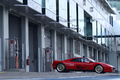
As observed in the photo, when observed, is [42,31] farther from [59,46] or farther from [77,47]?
[77,47]

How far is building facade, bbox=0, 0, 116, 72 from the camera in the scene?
780 inches

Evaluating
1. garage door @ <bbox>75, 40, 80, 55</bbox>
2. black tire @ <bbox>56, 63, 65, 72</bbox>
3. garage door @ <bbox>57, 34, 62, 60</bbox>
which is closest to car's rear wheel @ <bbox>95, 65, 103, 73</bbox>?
black tire @ <bbox>56, 63, 65, 72</bbox>

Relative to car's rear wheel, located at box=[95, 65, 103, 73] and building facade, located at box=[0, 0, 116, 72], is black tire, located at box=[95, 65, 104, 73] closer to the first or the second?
car's rear wheel, located at box=[95, 65, 103, 73]

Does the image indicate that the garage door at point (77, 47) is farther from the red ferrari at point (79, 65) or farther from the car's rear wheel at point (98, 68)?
the car's rear wheel at point (98, 68)

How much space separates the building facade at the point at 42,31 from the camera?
1981 cm

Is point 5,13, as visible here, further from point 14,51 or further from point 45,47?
point 45,47

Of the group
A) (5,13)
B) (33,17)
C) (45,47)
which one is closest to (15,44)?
(5,13)

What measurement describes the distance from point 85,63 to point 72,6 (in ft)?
33.2

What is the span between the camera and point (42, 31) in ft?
87.7

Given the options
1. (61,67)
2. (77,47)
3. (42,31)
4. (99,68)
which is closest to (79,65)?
(61,67)

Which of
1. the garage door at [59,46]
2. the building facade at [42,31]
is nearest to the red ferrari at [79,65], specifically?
the building facade at [42,31]

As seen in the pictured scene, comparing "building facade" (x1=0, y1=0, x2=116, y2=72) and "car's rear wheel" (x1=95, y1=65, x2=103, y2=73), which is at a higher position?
"building facade" (x1=0, y1=0, x2=116, y2=72)

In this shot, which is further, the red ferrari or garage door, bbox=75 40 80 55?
garage door, bbox=75 40 80 55

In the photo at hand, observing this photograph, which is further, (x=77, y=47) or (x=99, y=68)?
(x=77, y=47)
